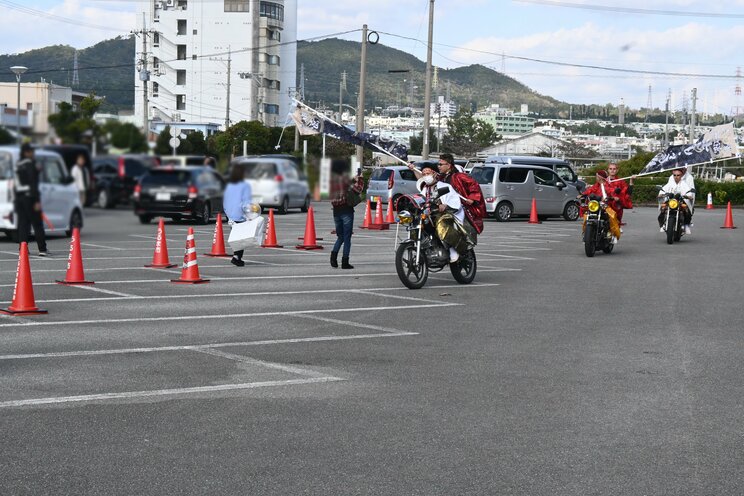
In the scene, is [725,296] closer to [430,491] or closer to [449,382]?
[449,382]

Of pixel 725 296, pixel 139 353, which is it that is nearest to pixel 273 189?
pixel 139 353

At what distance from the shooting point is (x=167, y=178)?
1390 mm

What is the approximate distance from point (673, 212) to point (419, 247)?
12.1m

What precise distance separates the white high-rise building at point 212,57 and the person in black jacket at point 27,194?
0.22 m

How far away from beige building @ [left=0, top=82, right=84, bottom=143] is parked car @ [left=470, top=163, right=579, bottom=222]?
112 feet

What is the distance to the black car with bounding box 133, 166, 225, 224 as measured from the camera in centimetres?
138

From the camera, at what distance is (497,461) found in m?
8.88

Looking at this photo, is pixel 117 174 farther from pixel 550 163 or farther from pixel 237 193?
pixel 550 163

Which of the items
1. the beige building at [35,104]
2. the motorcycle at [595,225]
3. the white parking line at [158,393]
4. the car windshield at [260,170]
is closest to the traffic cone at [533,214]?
the motorcycle at [595,225]

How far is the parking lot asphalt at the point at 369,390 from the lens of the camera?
8.69 metres

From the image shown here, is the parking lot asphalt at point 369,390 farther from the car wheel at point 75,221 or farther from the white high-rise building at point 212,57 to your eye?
the car wheel at point 75,221

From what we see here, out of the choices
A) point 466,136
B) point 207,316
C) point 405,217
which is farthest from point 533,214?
point 466,136

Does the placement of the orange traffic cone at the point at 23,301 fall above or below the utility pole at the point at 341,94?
below

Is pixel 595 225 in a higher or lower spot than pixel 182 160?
lower
